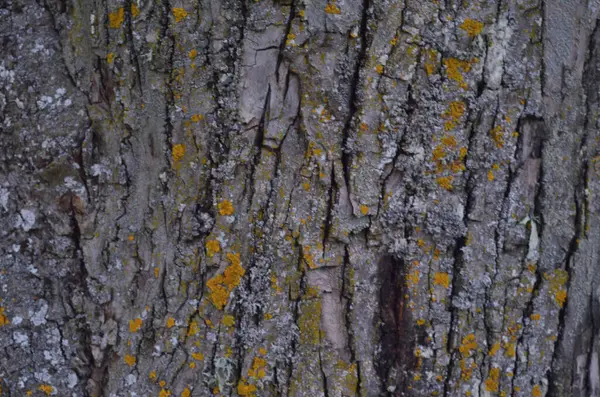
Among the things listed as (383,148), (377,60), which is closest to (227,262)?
(383,148)

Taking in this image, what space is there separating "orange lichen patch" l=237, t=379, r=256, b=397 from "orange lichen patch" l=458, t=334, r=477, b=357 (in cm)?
46

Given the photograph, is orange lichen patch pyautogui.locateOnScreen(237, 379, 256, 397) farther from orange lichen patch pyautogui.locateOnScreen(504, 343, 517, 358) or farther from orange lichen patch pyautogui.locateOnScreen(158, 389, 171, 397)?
orange lichen patch pyautogui.locateOnScreen(504, 343, 517, 358)

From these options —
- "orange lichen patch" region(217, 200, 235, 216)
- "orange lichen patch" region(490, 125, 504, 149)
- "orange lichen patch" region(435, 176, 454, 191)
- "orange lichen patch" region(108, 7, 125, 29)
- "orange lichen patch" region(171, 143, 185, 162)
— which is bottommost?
"orange lichen patch" region(217, 200, 235, 216)

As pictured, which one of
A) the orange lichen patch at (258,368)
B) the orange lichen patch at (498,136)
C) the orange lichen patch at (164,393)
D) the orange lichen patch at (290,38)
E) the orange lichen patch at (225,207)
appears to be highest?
the orange lichen patch at (290,38)

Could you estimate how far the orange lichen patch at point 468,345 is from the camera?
113 centimetres

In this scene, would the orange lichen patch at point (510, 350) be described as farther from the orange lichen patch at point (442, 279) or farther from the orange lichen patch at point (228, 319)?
the orange lichen patch at point (228, 319)

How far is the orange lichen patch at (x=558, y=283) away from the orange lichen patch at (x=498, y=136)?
1.04 ft

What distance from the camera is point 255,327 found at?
113 centimetres

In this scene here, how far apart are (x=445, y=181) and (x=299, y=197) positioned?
311 millimetres

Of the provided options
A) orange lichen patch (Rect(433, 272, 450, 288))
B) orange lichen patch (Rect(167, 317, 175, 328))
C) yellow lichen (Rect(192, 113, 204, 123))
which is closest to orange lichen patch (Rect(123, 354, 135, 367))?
orange lichen patch (Rect(167, 317, 175, 328))

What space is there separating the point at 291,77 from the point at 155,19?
312 millimetres

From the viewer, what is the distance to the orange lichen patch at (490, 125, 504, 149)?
109 centimetres

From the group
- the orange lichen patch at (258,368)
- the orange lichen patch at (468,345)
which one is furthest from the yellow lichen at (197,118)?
the orange lichen patch at (468,345)

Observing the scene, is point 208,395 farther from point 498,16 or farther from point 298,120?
point 498,16
